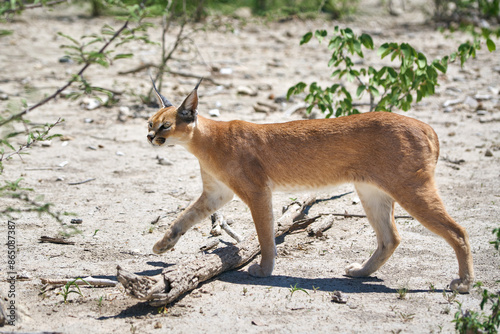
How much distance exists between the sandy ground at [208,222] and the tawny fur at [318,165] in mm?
378

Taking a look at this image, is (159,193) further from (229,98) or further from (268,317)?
(229,98)

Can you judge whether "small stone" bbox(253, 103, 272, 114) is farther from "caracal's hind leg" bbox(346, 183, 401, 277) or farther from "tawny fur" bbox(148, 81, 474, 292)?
"caracal's hind leg" bbox(346, 183, 401, 277)

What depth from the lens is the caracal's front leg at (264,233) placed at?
527cm

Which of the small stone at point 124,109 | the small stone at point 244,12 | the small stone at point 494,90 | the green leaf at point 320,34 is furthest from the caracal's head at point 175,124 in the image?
the small stone at point 244,12

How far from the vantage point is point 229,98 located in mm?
10664

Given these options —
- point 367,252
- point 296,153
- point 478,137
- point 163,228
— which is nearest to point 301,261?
point 367,252

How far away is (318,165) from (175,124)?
1421 mm

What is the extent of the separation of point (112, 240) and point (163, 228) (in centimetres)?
61

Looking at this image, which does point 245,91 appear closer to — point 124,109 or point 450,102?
point 124,109

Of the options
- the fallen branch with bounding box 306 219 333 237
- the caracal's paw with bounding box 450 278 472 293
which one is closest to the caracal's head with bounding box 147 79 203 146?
the fallen branch with bounding box 306 219 333 237

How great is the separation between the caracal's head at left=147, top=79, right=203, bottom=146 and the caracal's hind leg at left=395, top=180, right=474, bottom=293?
213 centimetres

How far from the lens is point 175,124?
17.8ft

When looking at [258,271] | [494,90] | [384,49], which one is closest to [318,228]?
[258,271]

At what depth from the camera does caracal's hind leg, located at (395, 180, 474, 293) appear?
4.80 meters
